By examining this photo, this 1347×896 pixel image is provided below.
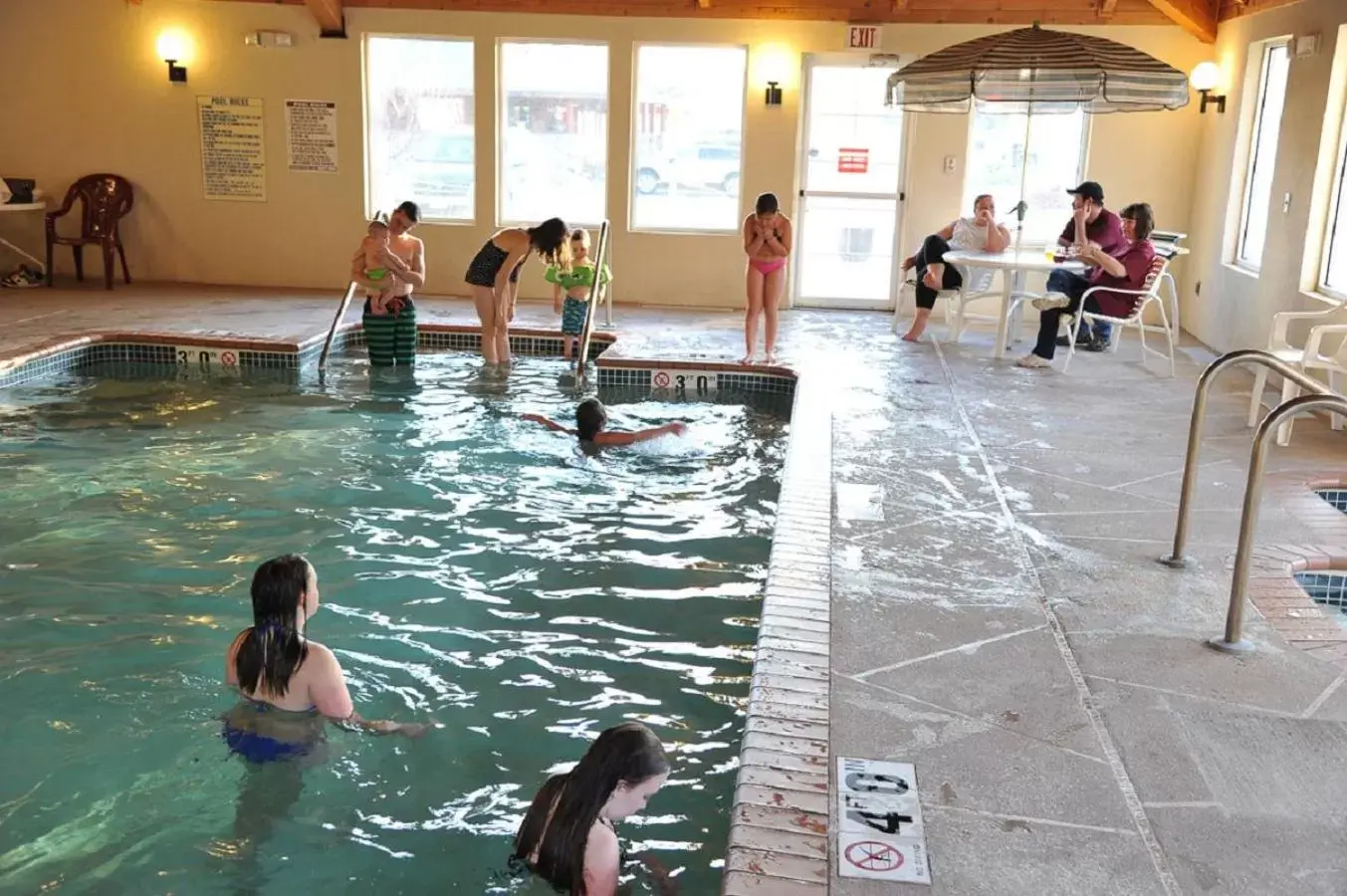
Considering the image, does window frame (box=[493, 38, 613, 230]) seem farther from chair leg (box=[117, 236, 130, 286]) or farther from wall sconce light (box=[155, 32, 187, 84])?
chair leg (box=[117, 236, 130, 286])

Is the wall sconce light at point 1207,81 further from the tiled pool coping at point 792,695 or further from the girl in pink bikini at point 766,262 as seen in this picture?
the tiled pool coping at point 792,695

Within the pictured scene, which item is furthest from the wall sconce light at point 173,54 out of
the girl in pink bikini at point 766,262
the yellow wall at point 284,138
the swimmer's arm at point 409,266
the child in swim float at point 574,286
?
the girl in pink bikini at point 766,262

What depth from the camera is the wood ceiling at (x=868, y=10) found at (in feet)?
36.1

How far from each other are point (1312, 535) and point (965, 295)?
5314mm

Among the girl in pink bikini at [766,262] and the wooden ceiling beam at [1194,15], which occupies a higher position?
the wooden ceiling beam at [1194,15]

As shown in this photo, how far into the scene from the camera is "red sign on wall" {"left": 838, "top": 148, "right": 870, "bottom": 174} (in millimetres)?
11945

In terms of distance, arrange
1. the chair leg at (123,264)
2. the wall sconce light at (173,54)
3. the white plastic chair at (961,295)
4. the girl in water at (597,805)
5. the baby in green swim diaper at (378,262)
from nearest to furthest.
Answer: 1. the girl in water at (597,805)
2. the baby in green swim diaper at (378,262)
3. the white plastic chair at (961,295)
4. the wall sconce light at (173,54)
5. the chair leg at (123,264)

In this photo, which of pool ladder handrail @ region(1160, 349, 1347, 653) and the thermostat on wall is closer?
pool ladder handrail @ region(1160, 349, 1347, 653)

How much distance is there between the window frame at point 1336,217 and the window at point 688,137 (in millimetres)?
5476

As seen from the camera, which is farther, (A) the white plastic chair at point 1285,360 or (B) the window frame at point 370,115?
(B) the window frame at point 370,115

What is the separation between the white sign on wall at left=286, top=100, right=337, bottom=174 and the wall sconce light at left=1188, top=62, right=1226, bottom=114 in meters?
8.10

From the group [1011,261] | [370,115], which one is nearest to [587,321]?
[1011,261]

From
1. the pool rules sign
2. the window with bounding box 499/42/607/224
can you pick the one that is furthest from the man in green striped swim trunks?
the pool rules sign

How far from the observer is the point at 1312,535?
16.1ft
